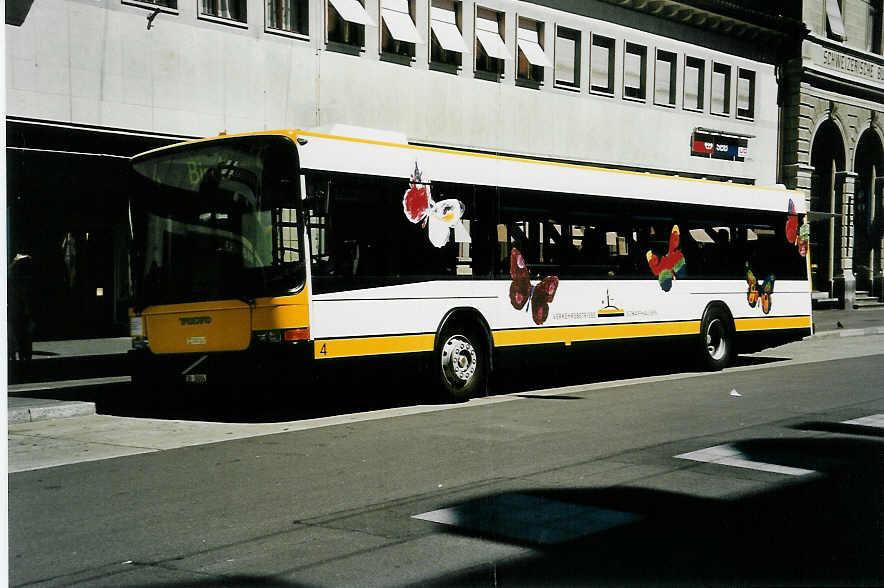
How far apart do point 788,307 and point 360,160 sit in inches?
386

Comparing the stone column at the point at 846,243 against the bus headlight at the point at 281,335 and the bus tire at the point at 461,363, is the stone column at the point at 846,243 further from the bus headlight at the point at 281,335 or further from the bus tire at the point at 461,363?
the bus headlight at the point at 281,335

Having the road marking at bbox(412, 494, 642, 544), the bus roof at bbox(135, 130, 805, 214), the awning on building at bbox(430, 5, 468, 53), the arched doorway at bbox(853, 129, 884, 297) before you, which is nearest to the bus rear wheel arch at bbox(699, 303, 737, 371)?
the bus roof at bbox(135, 130, 805, 214)

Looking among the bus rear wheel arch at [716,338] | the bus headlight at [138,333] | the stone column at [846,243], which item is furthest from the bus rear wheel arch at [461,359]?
the stone column at [846,243]

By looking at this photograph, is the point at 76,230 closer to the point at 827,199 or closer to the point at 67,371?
the point at 67,371

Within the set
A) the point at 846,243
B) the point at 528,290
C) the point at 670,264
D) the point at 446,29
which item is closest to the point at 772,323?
the point at 670,264

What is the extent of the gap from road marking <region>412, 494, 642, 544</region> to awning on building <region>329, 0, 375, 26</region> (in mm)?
18258

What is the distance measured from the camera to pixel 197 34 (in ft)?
68.6

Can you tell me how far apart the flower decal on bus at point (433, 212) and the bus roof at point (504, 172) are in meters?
0.15

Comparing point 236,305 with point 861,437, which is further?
point 236,305

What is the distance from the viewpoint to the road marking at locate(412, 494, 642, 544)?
231 inches

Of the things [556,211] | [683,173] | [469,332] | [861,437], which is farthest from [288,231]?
[683,173]

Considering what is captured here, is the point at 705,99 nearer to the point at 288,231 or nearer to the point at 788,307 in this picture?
the point at 788,307

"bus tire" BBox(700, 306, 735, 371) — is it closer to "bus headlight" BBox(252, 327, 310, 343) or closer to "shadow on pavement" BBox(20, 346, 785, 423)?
"shadow on pavement" BBox(20, 346, 785, 423)

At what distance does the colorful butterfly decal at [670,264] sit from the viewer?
629 inches
